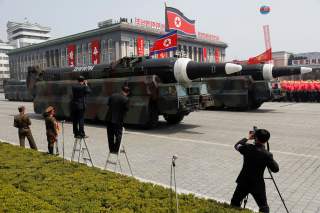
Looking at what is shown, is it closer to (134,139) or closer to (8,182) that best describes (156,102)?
(134,139)

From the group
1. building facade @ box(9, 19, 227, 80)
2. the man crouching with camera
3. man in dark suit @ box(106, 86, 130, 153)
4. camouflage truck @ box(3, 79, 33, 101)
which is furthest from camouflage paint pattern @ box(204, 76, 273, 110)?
building facade @ box(9, 19, 227, 80)

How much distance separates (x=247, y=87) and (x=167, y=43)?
9049mm

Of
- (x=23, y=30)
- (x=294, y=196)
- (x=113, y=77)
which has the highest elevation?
(x=23, y=30)

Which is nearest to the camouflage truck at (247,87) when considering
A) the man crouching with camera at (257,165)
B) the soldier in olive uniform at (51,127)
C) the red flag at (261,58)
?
the red flag at (261,58)

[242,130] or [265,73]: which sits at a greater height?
[265,73]

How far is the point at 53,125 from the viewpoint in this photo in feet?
33.1

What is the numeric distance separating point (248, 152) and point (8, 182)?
4816 millimetres

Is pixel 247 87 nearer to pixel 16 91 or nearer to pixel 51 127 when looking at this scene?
pixel 51 127

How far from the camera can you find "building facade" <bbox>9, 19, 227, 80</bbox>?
278ft

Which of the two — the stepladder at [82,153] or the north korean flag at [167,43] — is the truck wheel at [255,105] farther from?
the stepladder at [82,153]

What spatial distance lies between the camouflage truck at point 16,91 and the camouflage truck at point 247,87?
23229 millimetres

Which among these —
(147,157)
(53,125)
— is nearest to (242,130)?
(147,157)

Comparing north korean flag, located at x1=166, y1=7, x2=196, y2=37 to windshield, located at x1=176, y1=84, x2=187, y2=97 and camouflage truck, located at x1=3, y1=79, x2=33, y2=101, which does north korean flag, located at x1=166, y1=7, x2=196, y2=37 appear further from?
windshield, located at x1=176, y1=84, x2=187, y2=97

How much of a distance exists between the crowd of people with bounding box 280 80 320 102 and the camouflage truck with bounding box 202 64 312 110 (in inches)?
274
